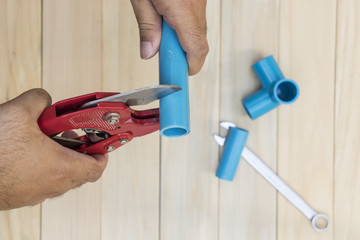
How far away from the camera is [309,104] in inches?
33.7

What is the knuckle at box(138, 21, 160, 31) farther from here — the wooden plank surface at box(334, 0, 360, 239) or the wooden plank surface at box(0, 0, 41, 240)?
the wooden plank surface at box(334, 0, 360, 239)

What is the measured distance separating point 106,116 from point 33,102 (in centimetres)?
10

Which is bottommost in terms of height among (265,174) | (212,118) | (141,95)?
(265,174)

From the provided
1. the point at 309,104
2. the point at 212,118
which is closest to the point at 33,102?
the point at 212,118

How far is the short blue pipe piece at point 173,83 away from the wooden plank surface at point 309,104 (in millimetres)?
408

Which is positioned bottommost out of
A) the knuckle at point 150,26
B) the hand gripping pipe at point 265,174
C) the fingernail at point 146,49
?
the hand gripping pipe at point 265,174

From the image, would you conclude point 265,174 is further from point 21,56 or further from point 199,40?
point 21,56

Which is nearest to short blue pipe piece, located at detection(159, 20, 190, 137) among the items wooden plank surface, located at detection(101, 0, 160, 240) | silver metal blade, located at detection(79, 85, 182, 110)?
silver metal blade, located at detection(79, 85, 182, 110)

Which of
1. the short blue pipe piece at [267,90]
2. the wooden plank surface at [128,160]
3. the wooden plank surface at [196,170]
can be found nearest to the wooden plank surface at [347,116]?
the short blue pipe piece at [267,90]

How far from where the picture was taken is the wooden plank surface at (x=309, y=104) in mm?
847

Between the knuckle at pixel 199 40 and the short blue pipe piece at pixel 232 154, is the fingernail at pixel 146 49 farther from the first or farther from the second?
the short blue pipe piece at pixel 232 154

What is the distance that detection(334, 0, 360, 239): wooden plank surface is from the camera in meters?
0.85

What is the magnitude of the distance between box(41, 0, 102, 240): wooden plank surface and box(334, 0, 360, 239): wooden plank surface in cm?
54

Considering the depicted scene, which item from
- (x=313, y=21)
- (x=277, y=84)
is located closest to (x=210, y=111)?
(x=277, y=84)
